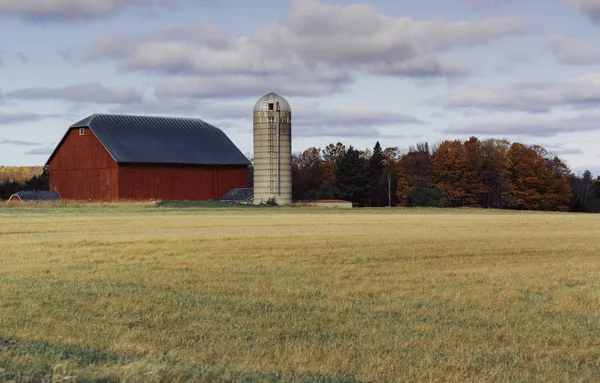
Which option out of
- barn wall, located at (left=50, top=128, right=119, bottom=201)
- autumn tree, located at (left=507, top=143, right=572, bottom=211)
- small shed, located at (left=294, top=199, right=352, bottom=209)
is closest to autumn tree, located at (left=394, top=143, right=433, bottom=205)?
autumn tree, located at (left=507, top=143, right=572, bottom=211)

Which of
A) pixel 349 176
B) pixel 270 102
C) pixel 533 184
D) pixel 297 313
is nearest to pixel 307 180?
pixel 349 176

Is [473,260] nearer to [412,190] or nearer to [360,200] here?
[412,190]

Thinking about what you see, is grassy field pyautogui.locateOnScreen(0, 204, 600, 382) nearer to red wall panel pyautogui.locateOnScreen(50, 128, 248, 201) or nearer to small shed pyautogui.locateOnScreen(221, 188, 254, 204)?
red wall panel pyautogui.locateOnScreen(50, 128, 248, 201)

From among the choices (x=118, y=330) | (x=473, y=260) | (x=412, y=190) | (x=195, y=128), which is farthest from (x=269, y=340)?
(x=412, y=190)

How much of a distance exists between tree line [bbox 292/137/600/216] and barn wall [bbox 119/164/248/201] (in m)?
19.7

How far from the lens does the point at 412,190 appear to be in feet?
326

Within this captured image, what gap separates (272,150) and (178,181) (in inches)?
356

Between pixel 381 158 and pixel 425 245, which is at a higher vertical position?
pixel 381 158

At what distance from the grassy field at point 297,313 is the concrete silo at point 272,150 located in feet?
162

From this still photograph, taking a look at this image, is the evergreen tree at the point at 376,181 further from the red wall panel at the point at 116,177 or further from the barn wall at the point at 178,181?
the red wall panel at the point at 116,177

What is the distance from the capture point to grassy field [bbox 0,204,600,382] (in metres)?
9.77

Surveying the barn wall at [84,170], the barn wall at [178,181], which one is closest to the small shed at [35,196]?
the barn wall at [84,170]

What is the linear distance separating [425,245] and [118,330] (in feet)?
57.5

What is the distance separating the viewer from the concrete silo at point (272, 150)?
76812 mm
